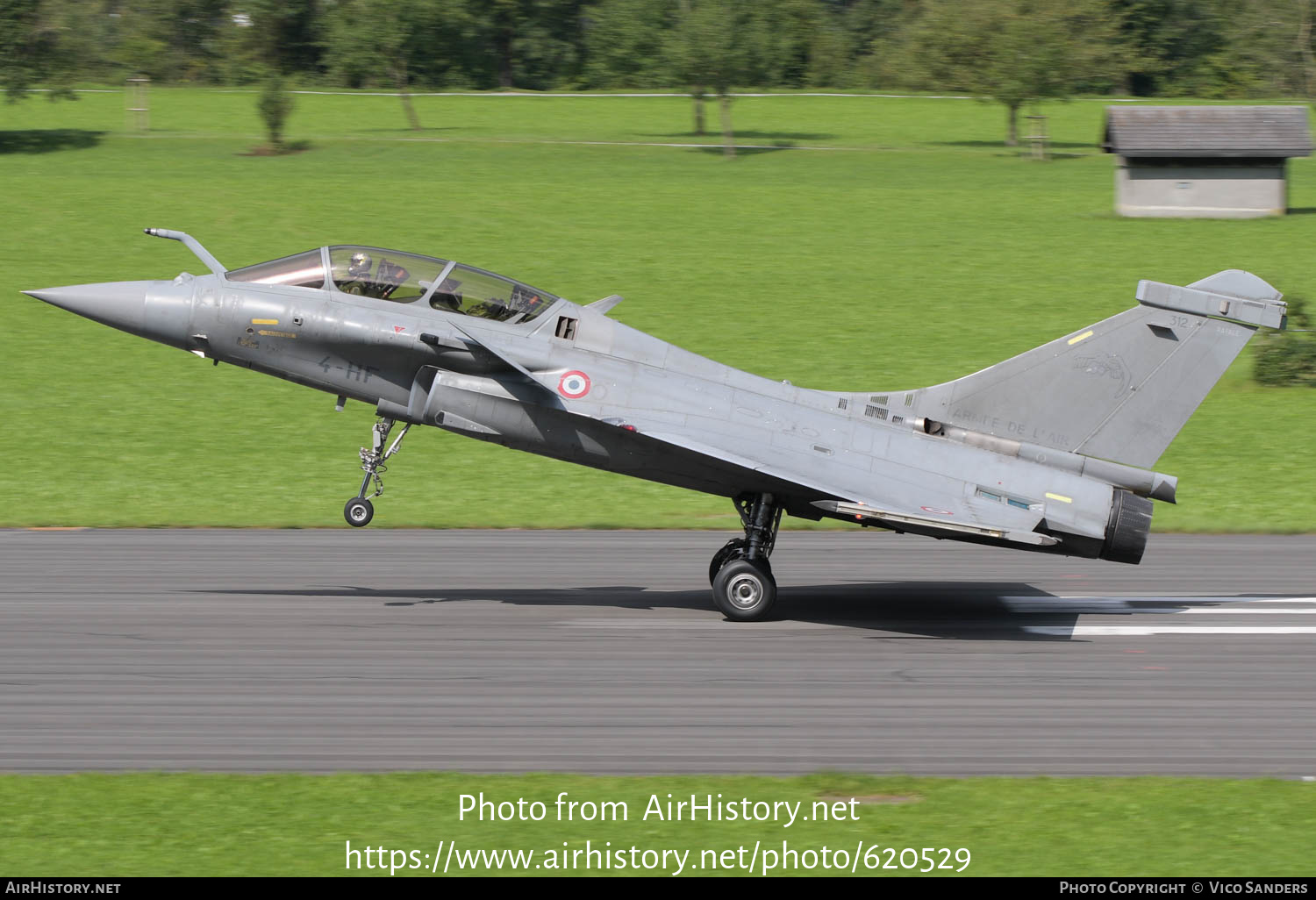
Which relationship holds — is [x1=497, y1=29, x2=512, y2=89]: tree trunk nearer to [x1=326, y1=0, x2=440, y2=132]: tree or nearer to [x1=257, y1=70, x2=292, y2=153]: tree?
[x1=326, y1=0, x2=440, y2=132]: tree

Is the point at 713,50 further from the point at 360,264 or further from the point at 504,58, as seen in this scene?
the point at 360,264

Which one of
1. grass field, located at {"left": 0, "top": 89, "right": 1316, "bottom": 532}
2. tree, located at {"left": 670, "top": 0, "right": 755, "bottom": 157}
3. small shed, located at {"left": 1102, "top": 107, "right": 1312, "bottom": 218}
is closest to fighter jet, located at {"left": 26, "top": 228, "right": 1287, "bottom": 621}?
grass field, located at {"left": 0, "top": 89, "right": 1316, "bottom": 532}

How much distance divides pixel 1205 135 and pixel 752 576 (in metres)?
35.6

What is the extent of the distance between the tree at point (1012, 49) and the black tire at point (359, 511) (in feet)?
173

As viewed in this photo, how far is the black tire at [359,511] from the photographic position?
14.4 meters

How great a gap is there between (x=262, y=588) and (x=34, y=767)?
19.1 feet

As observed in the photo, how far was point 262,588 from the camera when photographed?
627 inches

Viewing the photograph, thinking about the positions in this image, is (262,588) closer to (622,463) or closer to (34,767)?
(622,463)

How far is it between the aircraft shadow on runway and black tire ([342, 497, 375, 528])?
130 centimetres

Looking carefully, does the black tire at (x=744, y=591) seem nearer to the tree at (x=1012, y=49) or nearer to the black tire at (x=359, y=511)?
the black tire at (x=359, y=511)

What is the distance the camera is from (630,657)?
1348 cm

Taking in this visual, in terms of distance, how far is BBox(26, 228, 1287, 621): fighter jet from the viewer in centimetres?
1434
